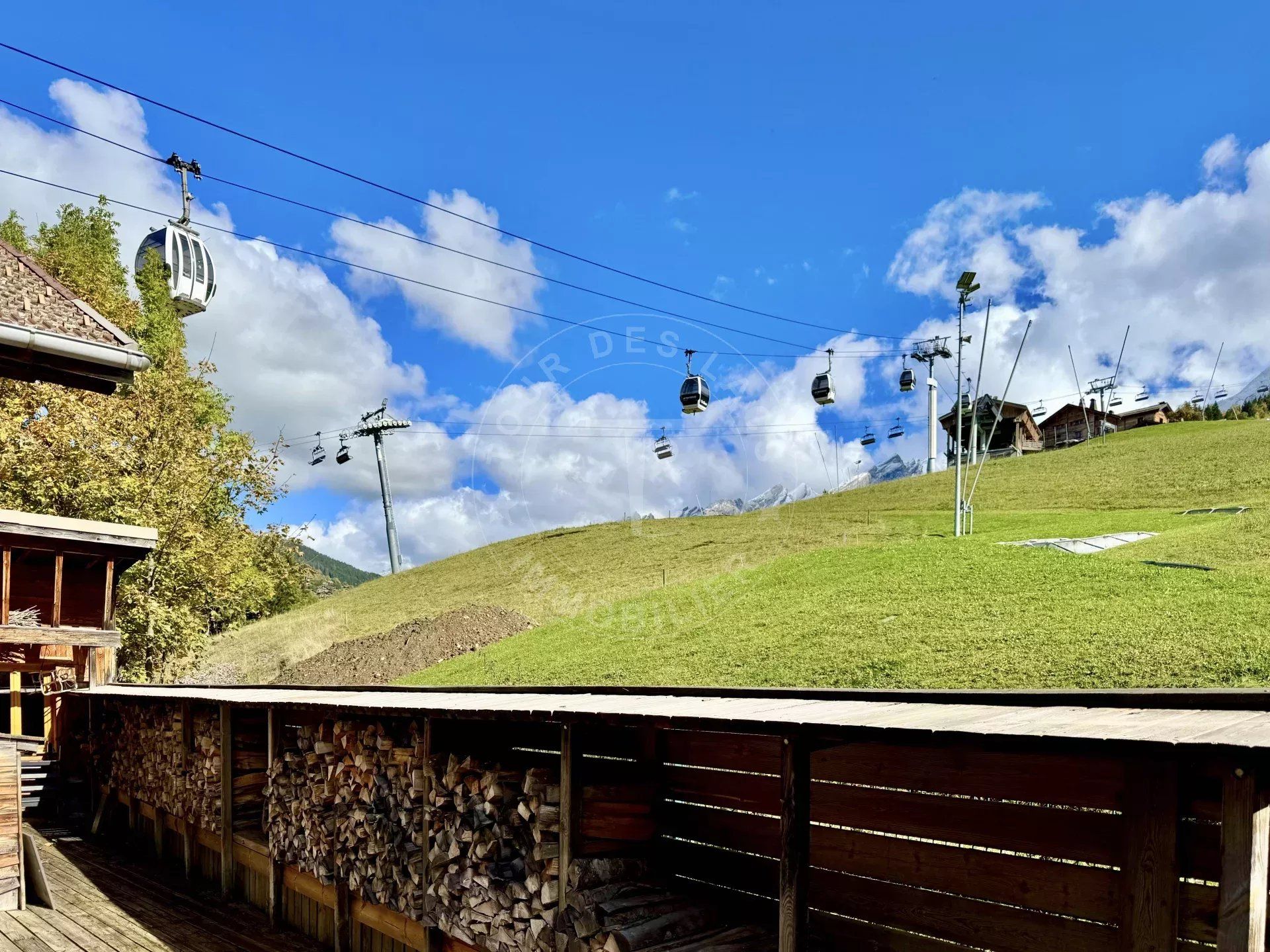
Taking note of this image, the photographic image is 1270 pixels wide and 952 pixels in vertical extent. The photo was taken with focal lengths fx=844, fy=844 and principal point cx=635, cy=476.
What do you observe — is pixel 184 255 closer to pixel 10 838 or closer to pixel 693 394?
pixel 10 838

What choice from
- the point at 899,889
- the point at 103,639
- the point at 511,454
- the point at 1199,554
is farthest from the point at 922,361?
the point at 899,889

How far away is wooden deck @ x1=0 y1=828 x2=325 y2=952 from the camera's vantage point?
7414 millimetres

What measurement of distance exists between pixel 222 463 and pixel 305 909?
17854mm

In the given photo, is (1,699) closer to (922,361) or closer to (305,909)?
(305,909)

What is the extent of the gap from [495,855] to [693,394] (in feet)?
37.2

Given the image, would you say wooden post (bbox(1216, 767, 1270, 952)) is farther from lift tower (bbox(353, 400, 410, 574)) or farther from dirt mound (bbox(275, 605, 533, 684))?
lift tower (bbox(353, 400, 410, 574))

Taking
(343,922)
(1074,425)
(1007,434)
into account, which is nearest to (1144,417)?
(1074,425)

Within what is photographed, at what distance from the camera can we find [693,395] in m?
15.9

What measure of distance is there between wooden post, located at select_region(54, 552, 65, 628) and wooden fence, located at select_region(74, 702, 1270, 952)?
33.2 feet

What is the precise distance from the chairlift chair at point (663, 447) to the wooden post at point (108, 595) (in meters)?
11.2

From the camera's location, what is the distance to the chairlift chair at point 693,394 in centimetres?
1591

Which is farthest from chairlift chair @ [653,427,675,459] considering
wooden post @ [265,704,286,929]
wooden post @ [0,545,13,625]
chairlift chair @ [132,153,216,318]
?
wooden post @ [265,704,286,929]

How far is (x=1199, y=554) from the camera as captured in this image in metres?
18.2

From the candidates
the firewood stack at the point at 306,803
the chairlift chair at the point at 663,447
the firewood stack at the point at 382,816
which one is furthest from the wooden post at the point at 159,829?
the chairlift chair at the point at 663,447
